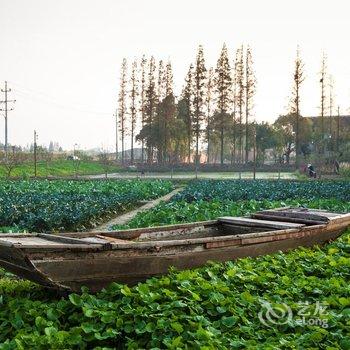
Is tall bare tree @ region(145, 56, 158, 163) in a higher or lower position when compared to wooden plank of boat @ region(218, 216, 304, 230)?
higher

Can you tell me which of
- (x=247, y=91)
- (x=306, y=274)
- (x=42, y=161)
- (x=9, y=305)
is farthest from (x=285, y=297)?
(x=42, y=161)

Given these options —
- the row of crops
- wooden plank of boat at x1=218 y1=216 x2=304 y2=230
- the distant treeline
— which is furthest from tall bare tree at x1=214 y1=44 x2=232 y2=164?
wooden plank of boat at x1=218 y1=216 x2=304 y2=230

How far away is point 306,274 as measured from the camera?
22.1ft

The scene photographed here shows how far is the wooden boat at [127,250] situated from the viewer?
213 inches

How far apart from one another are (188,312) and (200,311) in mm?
132

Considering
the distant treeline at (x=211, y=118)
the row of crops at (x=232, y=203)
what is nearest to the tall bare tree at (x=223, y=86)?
the distant treeline at (x=211, y=118)

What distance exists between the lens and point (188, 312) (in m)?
5.16

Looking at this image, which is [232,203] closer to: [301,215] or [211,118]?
[301,215]

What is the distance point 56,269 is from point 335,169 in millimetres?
37384

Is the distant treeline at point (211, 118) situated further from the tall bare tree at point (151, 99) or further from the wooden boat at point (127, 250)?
the wooden boat at point (127, 250)

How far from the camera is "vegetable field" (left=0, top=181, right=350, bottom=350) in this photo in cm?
451

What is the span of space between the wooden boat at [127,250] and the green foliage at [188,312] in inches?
7.5

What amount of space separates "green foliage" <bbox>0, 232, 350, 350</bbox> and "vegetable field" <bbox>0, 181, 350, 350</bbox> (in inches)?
0.4

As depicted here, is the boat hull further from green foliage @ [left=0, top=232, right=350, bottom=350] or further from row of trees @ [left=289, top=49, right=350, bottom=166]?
row of trees @ [left=289, top=49, right=350, bottom=166]
